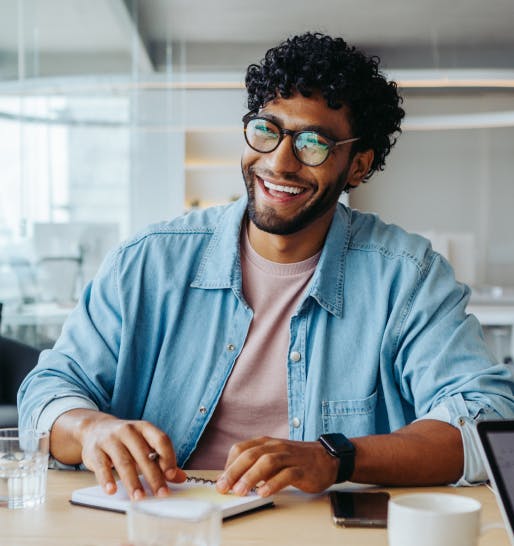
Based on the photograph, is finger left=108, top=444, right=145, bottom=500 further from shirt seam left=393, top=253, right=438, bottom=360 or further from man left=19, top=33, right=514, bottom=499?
shirt seam left=393, top=253, right=438, bottom=360

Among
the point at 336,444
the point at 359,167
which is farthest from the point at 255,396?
the point at 359,167

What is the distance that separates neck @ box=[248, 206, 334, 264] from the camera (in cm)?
175

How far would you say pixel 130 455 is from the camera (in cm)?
121

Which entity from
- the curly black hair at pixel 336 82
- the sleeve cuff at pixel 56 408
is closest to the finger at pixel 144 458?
the sleeve cuff at pixel 56 408

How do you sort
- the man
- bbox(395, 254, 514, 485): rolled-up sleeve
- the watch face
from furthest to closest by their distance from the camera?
the man
bbox(395, 254, 514, 485): rolled-up sleeve
the watch face

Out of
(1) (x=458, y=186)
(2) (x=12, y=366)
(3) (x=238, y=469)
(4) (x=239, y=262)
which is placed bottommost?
(2) (x=12, y=366)

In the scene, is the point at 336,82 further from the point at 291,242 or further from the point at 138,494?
the point at 138,494

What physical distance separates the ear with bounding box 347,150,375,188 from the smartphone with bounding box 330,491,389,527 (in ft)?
2.74

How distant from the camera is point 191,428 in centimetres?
160

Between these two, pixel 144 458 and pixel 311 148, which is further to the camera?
pixel 311 148

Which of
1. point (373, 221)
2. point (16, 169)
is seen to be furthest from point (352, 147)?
point (16, 169)

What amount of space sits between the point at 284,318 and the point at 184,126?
5729mm

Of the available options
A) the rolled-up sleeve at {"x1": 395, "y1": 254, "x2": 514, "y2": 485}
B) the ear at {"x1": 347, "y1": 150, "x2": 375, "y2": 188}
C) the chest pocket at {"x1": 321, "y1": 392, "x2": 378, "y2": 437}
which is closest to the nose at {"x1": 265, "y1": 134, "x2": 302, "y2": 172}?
the ear at {"x1": 347, "y1": 150, "x2": 375, "y2": 188}

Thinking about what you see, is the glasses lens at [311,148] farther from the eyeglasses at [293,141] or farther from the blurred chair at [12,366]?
the blurred chair at [12,366]
